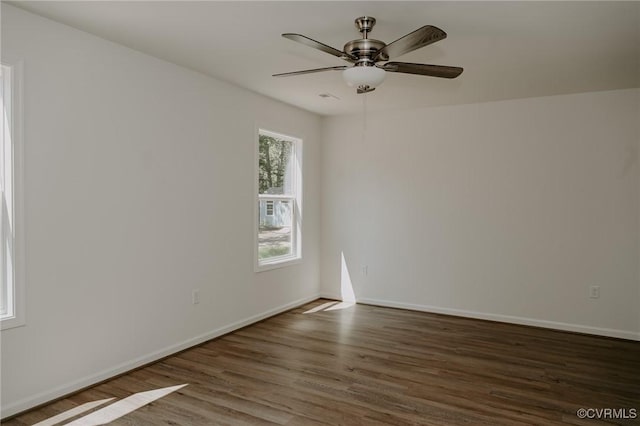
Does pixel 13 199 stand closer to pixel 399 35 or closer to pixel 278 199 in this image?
pixel 399 35

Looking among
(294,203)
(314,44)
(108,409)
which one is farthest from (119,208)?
(294,203)

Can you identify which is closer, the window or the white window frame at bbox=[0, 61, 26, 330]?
the white window frame at bbox=[0, 61, 26, 330]

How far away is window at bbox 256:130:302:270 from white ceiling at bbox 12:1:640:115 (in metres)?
0.99

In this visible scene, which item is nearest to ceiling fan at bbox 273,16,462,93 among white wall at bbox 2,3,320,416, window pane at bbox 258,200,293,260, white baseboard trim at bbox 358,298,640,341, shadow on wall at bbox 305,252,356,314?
white wall at bbox 2,3,320,416

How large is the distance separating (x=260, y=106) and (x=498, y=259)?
3.07 meters

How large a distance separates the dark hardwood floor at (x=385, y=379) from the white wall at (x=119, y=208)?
263 millimetres

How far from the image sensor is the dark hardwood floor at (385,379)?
269cm

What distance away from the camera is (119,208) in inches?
127

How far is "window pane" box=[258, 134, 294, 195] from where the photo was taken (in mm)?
4934

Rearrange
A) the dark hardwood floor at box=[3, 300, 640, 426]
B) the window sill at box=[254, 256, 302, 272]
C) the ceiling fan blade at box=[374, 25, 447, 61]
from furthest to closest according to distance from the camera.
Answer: the window sill at box=[254, 256, 302, 272] → the dark hardwood floor at box=[3, 300, 640, 426] → the ceiling fan blade at box=[374, 25, 447, 61]

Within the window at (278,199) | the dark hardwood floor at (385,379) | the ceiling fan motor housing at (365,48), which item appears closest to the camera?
the ceiling fan motor housing at (365,48)

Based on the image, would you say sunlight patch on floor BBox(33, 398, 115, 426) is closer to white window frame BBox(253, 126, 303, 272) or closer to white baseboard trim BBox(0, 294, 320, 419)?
white baseboard trim BBox(0, 294, 320, 419)

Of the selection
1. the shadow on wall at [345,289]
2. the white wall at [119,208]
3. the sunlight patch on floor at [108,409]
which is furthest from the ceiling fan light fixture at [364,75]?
the shadow on wall at [345,289]

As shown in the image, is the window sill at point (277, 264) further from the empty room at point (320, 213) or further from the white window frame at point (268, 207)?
the white window frame at point (268, 207)
